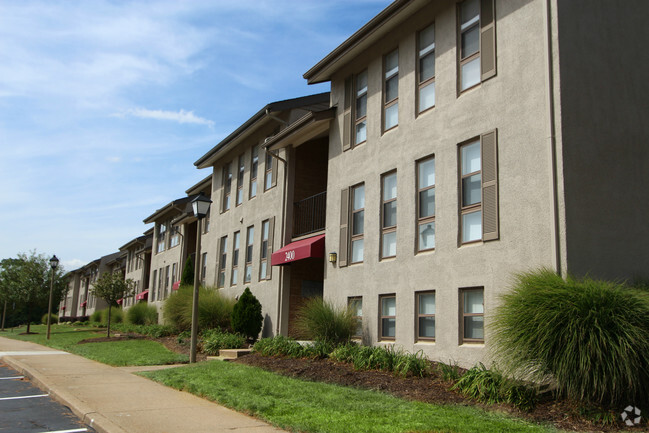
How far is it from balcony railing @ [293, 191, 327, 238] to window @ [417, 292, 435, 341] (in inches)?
259

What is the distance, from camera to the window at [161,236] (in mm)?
38719

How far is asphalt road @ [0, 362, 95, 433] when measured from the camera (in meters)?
7.68

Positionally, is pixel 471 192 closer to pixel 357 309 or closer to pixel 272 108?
pixel 357 309

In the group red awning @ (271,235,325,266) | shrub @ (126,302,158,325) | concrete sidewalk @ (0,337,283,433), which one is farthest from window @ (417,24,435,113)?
shrub @ (126,302,158,325)

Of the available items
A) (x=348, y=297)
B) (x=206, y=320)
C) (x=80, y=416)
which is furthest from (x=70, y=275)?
(x=80, y=416)

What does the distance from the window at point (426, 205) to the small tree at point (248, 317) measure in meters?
7.85

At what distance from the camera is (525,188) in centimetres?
1047

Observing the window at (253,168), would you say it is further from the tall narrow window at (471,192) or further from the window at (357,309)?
the tall narrow window at (471,192)

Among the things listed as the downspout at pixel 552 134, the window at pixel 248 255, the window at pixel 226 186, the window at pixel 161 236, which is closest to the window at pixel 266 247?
the window at pixel 248 255

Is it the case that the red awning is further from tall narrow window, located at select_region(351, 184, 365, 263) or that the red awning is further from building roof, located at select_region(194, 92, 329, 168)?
building roof, located at select_region(194, 92, 329, 168)

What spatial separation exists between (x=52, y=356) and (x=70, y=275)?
6258 centimetres

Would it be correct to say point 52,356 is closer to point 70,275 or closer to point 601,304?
point 601,304

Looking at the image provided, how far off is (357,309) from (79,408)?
7857mm

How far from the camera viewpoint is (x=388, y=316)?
13.9m
